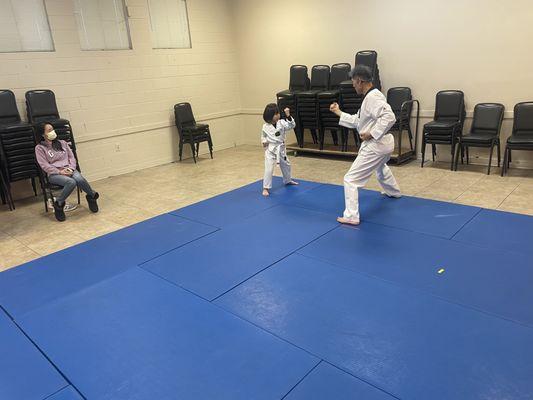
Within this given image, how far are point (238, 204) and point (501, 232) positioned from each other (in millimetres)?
2817

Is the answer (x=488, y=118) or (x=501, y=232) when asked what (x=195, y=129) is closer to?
(x=488, y=118)

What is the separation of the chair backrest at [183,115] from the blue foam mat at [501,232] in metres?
5.29

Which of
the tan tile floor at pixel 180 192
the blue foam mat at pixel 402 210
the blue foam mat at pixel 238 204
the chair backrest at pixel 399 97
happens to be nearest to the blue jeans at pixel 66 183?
the tan tile floor at pixel 180 192

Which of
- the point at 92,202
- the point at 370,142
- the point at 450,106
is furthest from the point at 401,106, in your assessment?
the point at 92,202

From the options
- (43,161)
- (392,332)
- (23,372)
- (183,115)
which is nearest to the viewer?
(23,372)

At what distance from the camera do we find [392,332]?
244 cm

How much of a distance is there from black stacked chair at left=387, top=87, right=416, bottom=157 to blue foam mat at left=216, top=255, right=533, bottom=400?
3.73 meters

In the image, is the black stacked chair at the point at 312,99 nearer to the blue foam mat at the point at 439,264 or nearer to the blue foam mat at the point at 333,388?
the blue foam mat at the point at 439,264

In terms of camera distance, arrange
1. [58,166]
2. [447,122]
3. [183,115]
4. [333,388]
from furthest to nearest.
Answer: [183,115], [447,122], [58,166], [333,388]

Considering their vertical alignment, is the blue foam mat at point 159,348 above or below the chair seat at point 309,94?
below

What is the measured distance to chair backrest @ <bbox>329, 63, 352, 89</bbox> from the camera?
6.70 meters

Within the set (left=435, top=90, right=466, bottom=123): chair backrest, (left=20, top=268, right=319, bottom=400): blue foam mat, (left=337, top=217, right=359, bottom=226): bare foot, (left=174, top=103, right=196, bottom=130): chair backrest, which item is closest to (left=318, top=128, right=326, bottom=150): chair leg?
(left=435, top=90, right=466, bottom=123): chair backrest

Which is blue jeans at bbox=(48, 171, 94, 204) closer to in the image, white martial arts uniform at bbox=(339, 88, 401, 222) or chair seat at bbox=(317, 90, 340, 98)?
white martial arts uniform at bbox=(339, 88, 401, 222)

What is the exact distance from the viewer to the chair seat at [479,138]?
5.34 m
